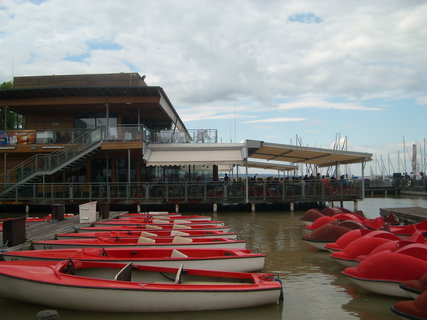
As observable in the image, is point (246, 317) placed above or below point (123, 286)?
below

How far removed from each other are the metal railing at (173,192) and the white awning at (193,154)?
1.40 meters

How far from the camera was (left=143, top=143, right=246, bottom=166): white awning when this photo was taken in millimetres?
24344

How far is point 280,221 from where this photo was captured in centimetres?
2086

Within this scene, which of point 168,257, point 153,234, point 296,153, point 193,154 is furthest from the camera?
point 296,153

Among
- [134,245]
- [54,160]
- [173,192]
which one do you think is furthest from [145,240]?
[54,160]

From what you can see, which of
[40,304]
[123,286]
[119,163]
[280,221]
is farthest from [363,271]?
[119,163]

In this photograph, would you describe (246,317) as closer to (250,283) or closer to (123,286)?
(250,283)

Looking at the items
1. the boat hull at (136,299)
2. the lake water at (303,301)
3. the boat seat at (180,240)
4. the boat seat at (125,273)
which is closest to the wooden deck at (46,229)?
the lake water at (303,301)

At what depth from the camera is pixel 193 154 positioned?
1015 inches

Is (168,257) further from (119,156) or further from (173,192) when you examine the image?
(119,156)

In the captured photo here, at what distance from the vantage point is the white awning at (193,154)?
24.3 metres

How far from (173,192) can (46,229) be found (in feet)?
37.6

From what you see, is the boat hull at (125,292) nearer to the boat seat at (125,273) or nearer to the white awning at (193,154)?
the boat seat at (125,273)

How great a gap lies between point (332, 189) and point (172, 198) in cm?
1000
